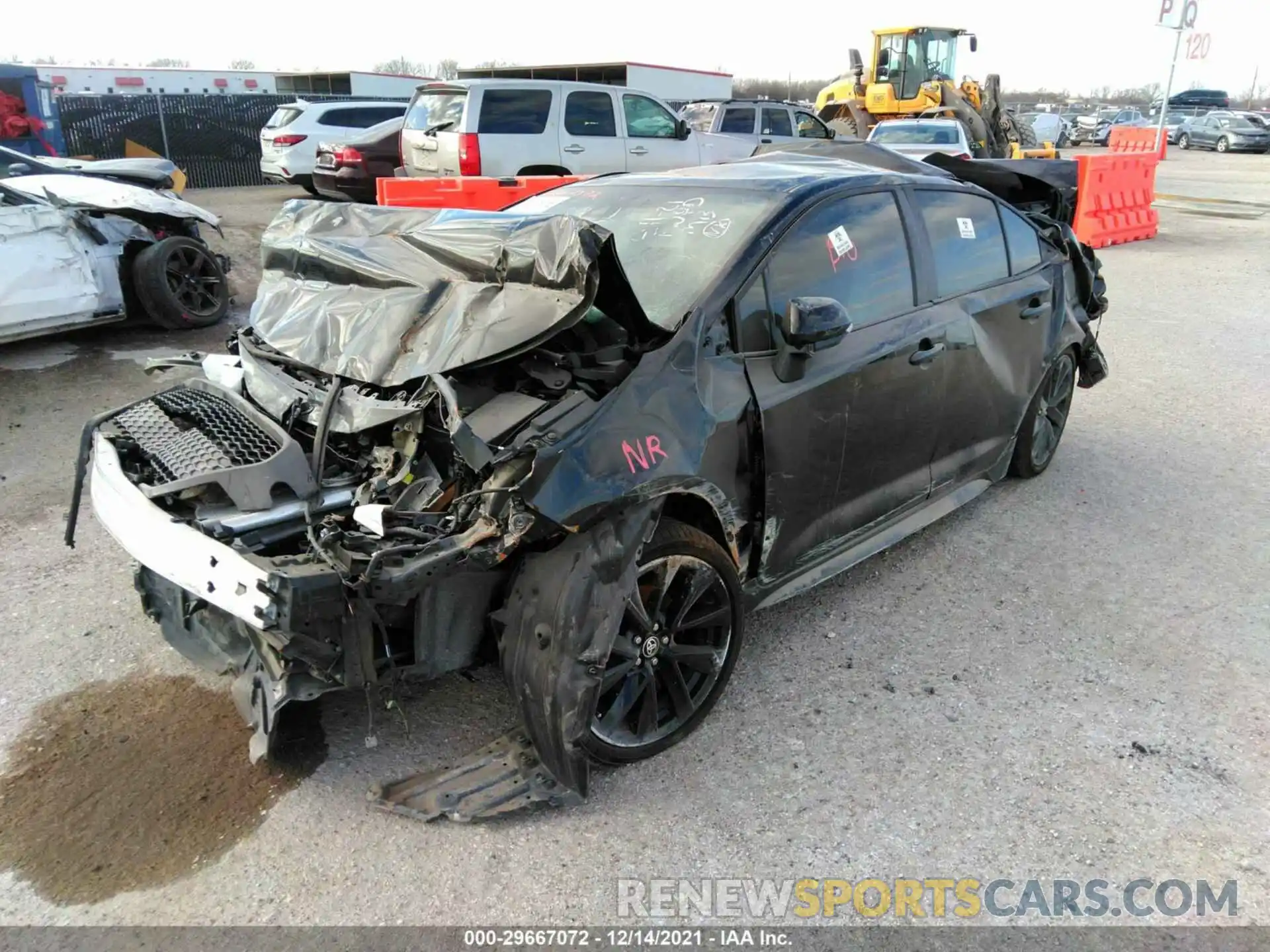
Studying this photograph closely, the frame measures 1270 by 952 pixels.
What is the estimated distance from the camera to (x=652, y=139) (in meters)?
12.4

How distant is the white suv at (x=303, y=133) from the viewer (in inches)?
623

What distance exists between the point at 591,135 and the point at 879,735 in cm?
1017

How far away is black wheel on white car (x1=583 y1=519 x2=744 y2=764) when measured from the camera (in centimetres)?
287

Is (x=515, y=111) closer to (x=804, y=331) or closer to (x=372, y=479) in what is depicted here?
(x=804, y=331)

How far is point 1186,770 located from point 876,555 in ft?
5.55

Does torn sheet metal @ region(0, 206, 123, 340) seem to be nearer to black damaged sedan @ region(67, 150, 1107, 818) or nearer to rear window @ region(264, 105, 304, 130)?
black damaged sedan @ region(67, 150, 1107, 818)

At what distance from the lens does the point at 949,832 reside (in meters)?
2.73

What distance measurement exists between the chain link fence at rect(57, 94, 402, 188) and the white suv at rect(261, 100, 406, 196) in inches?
117

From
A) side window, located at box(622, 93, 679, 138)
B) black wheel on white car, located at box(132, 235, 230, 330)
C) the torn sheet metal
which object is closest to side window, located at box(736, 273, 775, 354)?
the torn sheet metal

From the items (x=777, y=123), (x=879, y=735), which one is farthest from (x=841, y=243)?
(x=777, y=123)

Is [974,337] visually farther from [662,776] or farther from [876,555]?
[662,776]

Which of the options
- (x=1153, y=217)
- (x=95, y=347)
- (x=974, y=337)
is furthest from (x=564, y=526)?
(x=1153, y=217)

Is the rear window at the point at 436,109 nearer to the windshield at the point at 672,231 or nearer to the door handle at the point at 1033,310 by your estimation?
the windshield at the point at 672,231

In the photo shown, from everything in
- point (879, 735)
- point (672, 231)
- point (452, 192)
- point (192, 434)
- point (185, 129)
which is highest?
point (672, 231)
